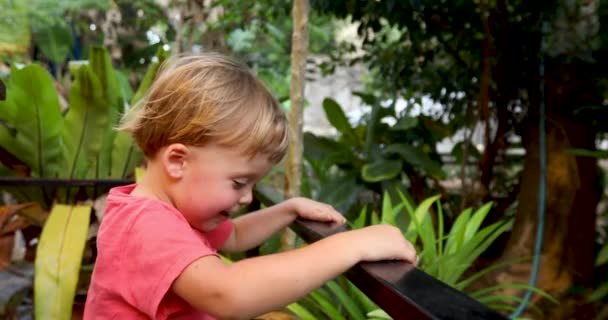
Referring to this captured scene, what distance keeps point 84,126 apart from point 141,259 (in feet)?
4.91

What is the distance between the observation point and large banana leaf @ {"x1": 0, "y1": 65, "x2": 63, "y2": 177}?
2.04 m

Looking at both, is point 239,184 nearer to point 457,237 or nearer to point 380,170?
point 457,237

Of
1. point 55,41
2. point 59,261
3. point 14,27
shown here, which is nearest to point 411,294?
point 59,261

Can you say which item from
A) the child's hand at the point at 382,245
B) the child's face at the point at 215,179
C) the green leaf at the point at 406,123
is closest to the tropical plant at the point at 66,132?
the child's face at the point at 215,179

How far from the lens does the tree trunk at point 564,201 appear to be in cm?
267

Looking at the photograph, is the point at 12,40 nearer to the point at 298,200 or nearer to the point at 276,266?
the point at 298,200

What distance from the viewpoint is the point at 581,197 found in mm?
2713

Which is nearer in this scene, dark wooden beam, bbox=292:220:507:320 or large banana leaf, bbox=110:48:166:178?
dark wooden beam, bbox=292:220:507:320

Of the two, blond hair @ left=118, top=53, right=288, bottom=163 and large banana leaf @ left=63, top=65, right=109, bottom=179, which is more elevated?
blond hair @ left=118, top=53, right=288, bottom=163

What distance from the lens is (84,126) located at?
2.19 m

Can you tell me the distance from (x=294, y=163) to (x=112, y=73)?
850mm

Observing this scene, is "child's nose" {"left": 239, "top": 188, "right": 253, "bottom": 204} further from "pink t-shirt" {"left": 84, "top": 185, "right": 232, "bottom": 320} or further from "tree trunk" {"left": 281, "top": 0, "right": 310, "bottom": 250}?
"tree trunk" {"left": 281, "top": 0, "right": 310, "bottom": 250}

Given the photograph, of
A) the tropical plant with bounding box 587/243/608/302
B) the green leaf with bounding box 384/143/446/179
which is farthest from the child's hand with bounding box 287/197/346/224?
the green leaf with bounding box 384/143/446/179

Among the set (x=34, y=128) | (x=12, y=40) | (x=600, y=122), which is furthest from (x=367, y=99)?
(x=12, y=40)
